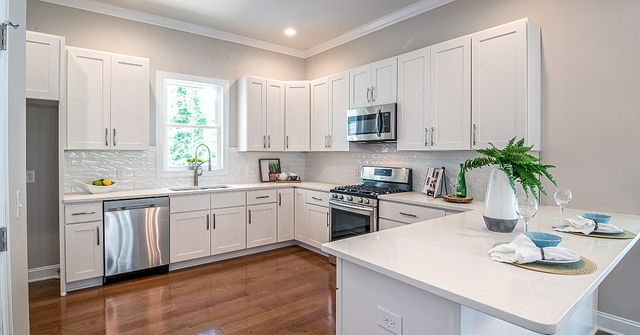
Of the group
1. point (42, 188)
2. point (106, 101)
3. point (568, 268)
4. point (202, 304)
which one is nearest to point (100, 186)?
point (42, 188)

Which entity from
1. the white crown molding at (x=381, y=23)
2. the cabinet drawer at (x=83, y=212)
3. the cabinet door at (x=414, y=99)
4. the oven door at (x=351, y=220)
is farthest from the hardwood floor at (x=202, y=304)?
the white crown molding at (x=381, y=23)

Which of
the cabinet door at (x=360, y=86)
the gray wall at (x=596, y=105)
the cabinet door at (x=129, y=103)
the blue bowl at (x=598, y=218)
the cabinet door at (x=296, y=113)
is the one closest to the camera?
the blue bowl at (x=598, y=218)

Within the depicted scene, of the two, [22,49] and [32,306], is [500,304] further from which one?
[32,306]

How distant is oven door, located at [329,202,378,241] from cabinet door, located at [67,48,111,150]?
102 inches

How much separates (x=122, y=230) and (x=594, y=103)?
434 centimetres

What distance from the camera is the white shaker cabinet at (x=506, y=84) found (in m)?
2.65

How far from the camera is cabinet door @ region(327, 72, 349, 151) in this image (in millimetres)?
4320

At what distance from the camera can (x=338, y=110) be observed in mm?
4422

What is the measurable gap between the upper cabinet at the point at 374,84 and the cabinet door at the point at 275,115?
3.81 ft

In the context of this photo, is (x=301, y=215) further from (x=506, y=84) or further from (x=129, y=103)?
(x=506, y=84)

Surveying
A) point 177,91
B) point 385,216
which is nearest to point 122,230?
point 177,91

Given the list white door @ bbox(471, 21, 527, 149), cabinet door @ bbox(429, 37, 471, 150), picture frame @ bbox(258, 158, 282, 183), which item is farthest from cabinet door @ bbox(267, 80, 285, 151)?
white door @ bbox(471, 21, 527, 149)

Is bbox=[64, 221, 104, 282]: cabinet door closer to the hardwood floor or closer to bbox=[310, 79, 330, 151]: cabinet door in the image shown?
the hardwood floor

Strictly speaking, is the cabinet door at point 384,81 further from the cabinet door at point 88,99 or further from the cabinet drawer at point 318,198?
the cabinet door at point 88,99
